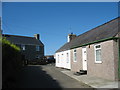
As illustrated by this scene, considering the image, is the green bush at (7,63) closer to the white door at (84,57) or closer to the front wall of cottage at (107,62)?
the front wall of cottage at (107,62)

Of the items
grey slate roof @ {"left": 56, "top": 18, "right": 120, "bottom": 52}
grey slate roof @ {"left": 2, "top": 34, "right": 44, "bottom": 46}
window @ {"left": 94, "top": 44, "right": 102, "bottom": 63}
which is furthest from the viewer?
grey slate roof @ {"left": 2, "top": 34, "right": 44, "bottom": 46}

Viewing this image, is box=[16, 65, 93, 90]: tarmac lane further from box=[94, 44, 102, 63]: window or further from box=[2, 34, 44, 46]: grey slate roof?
box=[2, 34, 44, 46]: grey slate roof

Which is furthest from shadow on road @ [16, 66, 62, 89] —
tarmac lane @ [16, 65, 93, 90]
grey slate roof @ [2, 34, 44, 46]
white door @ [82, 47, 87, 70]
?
grey slate roof @ [2, 34, 44, 46]

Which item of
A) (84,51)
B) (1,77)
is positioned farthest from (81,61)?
(1,77)

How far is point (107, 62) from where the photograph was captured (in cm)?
1130

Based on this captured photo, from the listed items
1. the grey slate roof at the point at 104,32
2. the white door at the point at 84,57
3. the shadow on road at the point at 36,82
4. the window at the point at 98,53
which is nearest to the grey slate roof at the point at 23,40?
the grey slate roof at the point at 104,32

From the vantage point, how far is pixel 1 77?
7562mm

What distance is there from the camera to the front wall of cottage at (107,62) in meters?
10.6

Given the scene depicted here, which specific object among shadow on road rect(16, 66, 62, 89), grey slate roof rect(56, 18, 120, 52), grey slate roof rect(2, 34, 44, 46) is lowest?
shadow on road rect(16, 66, 62, 89)

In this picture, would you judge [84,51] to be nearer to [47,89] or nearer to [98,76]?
[98,76]

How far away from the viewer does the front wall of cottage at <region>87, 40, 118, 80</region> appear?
34.8 ft

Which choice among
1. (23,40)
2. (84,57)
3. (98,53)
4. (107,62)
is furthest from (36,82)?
(23,40)

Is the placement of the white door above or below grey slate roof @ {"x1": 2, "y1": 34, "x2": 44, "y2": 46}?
below

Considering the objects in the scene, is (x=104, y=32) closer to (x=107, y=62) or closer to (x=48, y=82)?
(x=107, y=62)
